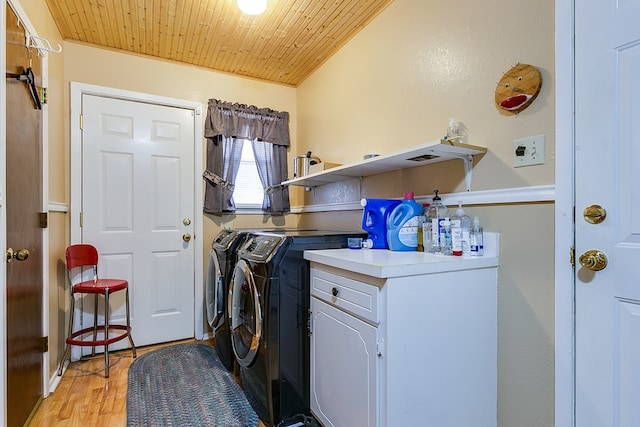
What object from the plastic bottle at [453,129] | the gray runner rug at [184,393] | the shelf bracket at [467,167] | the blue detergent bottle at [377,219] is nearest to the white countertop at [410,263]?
the shelf bracket at [467,167]

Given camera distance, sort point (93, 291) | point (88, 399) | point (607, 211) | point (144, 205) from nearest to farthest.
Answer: point (607, 211) → point (88, 399) → point (93, 291) → point (144, 205)


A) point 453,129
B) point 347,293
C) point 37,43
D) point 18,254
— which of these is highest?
point 37,43

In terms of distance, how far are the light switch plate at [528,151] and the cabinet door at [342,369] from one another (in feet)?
2.89

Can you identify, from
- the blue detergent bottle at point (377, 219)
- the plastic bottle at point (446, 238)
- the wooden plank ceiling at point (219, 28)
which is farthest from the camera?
the wooden plank ceiling at point (219, 28)

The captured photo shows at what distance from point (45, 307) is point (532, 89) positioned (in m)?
2.70

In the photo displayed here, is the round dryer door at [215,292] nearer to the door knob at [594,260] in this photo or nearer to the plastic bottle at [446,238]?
the plastic bottle at [446,238]

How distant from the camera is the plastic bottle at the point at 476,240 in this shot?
1.38 m

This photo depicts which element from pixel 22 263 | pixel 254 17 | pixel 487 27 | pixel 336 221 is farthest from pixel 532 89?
pixel 22 263

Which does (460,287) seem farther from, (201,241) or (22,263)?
(201,241)

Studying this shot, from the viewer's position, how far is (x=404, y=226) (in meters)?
1.63

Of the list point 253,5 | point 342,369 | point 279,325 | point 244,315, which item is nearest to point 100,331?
point 244,315

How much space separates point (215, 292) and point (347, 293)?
1.42 m

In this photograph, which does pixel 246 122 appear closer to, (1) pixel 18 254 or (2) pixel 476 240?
(1) pixel 18 254

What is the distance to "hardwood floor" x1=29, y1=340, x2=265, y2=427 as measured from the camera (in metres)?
1.66
